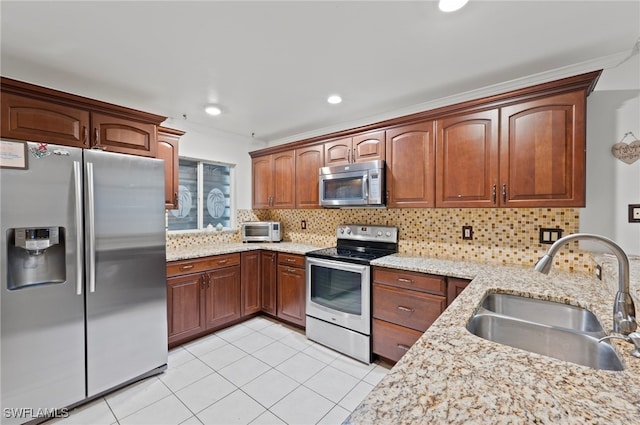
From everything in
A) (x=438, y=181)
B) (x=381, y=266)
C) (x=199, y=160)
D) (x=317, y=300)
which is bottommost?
(x=317, y=300)

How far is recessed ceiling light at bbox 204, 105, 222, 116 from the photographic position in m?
2.83

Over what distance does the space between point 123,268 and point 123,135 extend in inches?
43.2

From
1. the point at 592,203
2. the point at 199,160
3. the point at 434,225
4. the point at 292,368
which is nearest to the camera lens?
the point at 592,203

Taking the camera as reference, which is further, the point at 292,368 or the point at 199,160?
the point at 199,160

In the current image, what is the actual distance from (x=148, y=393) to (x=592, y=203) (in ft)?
11.4

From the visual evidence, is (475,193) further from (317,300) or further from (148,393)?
(148,393)

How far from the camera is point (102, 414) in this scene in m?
1.85

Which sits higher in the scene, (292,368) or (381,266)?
(381,266)

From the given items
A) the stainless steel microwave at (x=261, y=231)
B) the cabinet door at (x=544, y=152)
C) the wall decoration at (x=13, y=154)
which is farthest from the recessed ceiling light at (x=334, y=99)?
the wall decoration at (x=13, y=154)

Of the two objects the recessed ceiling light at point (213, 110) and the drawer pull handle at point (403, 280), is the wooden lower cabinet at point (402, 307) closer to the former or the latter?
the drawer pull handle at point (403, 280)

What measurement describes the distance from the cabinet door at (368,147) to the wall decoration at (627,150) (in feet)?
5.34

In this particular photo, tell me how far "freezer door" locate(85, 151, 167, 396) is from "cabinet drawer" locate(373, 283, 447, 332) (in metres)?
1.78

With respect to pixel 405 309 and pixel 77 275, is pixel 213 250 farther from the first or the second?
pixel 405 309

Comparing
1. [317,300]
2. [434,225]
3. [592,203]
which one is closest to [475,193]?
[434,225]
